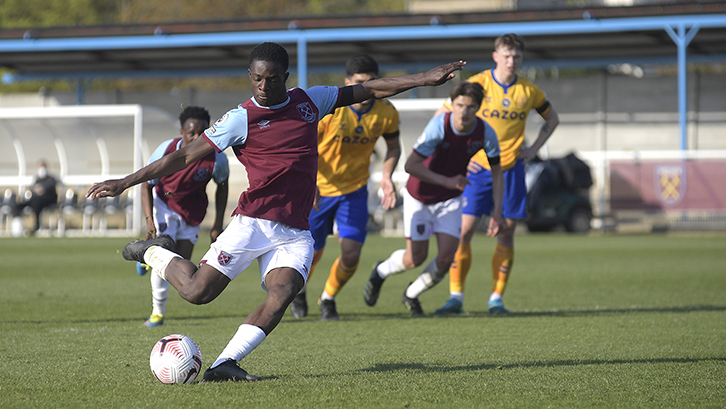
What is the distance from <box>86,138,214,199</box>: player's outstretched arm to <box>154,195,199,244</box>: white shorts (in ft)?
8.89

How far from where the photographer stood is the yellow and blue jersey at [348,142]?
740cm

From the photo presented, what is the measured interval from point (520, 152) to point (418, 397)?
4317mm

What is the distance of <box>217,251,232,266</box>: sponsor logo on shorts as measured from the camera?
4.52 metres

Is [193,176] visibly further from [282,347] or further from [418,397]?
[418,397]

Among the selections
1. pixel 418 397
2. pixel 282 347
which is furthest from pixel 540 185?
pixel 418 397

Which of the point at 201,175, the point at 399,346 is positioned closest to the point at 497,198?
the point at 399,346

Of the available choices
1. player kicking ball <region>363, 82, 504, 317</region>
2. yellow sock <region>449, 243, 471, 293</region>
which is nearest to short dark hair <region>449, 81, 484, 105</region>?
player kicking ball <region>363, 82, 504, 317</region>

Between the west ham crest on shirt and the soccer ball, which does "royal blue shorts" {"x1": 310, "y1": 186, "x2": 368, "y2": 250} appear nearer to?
the west ham crest on shirt

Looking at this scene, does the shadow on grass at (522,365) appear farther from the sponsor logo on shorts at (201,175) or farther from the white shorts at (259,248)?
the sponsor logo on shorts at (201,175)

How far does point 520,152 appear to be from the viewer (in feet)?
26.1

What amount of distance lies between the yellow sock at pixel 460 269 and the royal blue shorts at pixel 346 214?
0.99 meters

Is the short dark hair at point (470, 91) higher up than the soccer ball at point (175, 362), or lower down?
higher up

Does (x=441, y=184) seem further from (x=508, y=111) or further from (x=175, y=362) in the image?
(x=175, y=362)

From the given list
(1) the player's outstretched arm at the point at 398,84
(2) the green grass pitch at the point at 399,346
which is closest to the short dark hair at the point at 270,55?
(1) the player's outstretched arm at the point at 398,84
